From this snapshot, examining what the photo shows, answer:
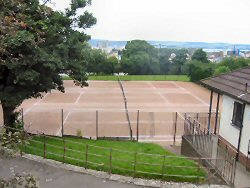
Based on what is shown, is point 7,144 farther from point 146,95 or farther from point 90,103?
point 146,95

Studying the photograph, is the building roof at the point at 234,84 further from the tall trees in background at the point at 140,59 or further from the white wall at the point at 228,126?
the tall trees in background at the point at 140,59

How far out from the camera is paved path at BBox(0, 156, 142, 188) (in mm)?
8820

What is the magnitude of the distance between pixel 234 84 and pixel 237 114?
112 cm

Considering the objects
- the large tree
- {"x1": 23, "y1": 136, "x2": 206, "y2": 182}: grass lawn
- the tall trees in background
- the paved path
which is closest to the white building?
{"x1": 23, "y1": 136, "x2": 206, "y2": 182}: grass lawn

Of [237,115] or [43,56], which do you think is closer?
[237,115]

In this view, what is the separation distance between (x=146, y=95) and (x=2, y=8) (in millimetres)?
29239

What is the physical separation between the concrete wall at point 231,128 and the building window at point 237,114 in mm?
143

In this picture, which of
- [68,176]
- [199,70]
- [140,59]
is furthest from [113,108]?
[140,59]

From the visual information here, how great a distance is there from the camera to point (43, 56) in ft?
40.4

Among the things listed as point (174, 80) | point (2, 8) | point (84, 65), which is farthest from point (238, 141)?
point (174, 80)

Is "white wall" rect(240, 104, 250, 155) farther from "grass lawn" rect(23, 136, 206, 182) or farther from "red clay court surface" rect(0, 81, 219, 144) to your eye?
"red clay court surface" rect(0, 81, 219, 144)

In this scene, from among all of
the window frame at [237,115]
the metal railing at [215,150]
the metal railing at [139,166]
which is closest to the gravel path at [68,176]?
the metal railing at [139,166]

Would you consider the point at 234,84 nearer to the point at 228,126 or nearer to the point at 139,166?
the point at 228,126

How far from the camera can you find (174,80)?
48.0 meters
